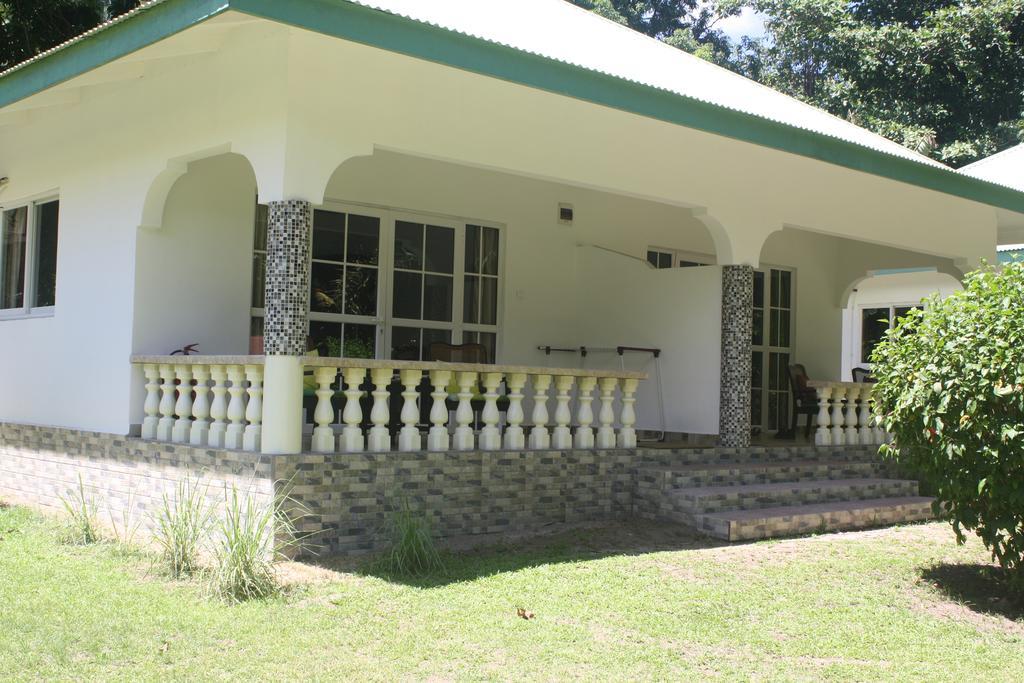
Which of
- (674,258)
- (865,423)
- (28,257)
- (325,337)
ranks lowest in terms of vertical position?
(865,423)

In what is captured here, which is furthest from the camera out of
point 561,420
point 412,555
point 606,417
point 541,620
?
point 606,417

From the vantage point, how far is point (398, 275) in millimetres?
10711

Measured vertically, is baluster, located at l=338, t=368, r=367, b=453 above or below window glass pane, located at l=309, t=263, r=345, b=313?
below

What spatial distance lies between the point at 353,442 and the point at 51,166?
495 cm

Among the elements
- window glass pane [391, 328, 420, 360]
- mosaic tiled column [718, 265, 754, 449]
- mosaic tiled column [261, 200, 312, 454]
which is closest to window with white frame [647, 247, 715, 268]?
mosaic tiled column [718, 265, 754, 449]

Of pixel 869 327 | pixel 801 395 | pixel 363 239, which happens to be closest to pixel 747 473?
pixel 363 239

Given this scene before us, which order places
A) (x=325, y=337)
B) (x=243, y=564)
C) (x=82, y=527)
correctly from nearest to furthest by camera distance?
(x=243, y=564)
(x=82, y=527)
(x=325, y=337)

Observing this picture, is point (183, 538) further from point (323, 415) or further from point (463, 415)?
point (463, 415)

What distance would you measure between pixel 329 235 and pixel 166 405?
2631mm

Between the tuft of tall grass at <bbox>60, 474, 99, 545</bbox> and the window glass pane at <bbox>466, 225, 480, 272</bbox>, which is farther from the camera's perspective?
the window glass pane at <bbox>466, 225, 480, 272</bbox>

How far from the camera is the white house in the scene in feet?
24.1

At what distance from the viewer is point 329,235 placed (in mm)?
10203

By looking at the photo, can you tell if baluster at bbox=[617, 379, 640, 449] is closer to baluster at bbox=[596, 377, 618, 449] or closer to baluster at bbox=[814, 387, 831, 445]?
baluster at bbox=[596, 377, 618, 449]

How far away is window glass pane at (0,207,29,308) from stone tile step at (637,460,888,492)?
661cm
